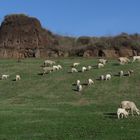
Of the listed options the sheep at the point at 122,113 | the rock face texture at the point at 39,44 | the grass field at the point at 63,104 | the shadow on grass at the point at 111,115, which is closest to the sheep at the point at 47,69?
the grass field at the point at 63,104

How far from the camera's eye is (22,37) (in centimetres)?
9112

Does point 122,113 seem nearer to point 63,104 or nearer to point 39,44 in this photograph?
point 63,104

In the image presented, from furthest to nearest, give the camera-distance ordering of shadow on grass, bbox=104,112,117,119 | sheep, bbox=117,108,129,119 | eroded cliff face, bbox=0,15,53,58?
eroded cliff face, bbox=0,15,53,58, shadow on grass, bbox=104,112,117,119, sheep, bbox=117,108,129,119

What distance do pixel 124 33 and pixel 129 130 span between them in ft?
227

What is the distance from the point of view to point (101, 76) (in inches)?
2265

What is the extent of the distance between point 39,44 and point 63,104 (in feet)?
150

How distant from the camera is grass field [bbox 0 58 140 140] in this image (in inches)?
1164

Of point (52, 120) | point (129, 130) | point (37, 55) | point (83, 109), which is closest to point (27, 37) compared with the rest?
point (37, 55)

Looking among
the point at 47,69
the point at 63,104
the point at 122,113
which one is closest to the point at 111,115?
the point at 122,113

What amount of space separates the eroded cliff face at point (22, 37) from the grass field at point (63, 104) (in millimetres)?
15015

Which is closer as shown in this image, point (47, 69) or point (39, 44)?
point (47, 69)

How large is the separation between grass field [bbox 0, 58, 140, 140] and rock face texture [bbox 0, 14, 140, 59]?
48.4 feet

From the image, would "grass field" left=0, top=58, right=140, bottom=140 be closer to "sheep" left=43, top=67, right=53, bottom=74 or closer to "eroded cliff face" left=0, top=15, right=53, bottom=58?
"sheep" left=43, top=67, right=53, bottom=74

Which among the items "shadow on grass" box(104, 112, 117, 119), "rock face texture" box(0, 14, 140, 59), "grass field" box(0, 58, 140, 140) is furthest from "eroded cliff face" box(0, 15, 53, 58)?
"shadow on grass" box(104, 112, 117, 119)
